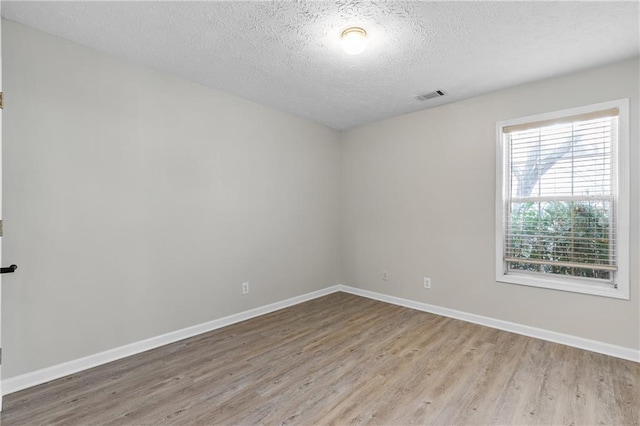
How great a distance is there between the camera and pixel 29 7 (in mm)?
2006

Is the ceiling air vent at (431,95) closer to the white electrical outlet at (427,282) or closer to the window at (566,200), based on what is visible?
the window at (566,200)

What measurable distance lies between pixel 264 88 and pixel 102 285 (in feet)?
7.84

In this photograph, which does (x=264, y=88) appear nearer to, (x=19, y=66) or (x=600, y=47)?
(x=19, y=66)

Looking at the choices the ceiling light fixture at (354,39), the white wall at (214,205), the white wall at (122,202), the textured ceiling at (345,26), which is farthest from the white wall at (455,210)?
the ceiling light fixture at (354,39)

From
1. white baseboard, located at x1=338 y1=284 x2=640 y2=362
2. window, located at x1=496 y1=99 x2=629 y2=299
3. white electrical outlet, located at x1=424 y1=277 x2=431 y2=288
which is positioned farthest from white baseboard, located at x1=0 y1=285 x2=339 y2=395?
window, located at x1=496 y1=99 x2=629 y2=299

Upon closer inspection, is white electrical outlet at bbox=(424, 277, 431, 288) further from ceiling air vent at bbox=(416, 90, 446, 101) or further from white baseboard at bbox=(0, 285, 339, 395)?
ceiling air vent at bbox=(416, 90, 446, 101)

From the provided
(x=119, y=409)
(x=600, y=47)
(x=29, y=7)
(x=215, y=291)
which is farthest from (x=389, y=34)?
(x=119, y=409)

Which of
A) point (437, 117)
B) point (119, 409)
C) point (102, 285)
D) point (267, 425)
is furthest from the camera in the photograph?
point (437, 117)

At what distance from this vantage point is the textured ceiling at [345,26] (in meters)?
2.00

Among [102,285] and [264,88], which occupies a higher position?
[264,88]

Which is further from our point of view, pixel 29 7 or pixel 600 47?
pixel 600 47

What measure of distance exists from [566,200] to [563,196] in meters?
0.05

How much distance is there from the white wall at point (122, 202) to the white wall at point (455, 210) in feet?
4.13

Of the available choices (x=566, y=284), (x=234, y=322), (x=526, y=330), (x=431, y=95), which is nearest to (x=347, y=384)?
(x=234, y=322)
